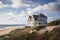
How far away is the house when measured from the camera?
294 centimetres

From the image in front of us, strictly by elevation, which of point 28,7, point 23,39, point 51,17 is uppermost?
point 28,7

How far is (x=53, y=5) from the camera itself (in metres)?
3.05

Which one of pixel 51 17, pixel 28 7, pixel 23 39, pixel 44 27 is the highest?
pixel 28 7

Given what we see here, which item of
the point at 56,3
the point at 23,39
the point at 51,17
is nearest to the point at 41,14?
the point at 51,17

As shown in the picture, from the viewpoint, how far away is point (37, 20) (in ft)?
9.72

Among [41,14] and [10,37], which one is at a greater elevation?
[41,14]

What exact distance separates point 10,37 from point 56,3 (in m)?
1.16

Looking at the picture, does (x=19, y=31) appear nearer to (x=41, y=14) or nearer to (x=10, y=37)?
(x=10, y=37)

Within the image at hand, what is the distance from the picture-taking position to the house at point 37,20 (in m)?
2.94

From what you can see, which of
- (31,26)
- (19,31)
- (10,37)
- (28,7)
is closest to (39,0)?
(28,7)

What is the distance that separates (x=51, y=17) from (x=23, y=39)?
0.71 metres

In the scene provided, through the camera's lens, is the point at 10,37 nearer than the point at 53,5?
Yes

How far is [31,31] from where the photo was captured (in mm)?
2904

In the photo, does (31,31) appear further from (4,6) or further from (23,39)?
(4,6)
